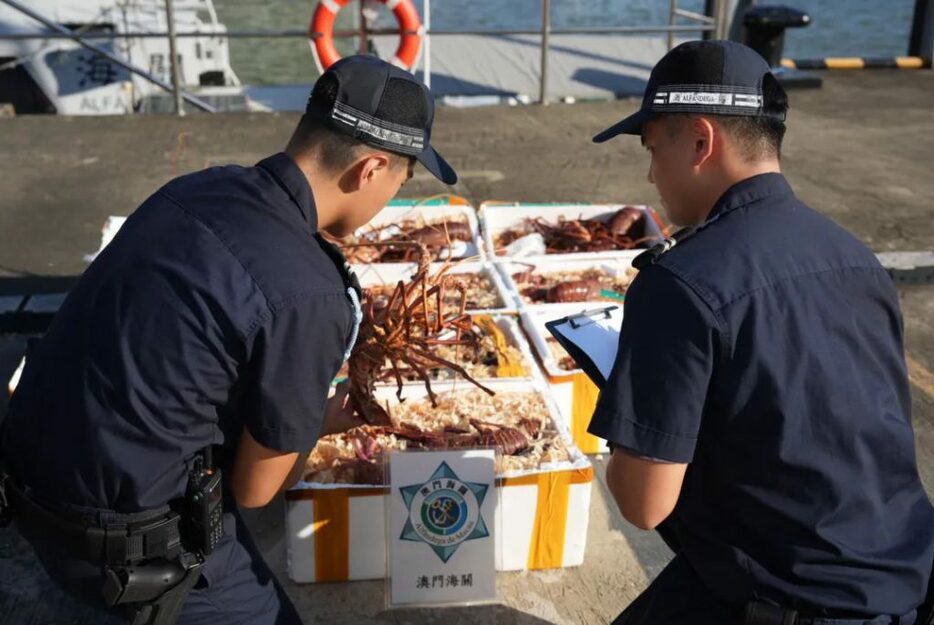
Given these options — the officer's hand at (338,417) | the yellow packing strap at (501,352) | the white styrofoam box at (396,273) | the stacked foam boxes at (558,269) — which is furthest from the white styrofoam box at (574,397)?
the officer's hand at (338,417)

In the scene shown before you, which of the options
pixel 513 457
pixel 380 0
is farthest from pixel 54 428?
pixel 380 0

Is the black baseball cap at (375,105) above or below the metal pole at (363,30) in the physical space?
above

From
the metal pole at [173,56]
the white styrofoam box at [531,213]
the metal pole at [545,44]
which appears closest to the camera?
the white styrofoam box at [531,213]

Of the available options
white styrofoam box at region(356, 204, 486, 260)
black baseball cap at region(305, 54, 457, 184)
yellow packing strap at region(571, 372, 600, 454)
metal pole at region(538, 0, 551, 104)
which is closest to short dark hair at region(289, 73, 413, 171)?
black baseball cap at region(305, 54, 457, 184)

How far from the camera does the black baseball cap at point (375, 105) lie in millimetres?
2416

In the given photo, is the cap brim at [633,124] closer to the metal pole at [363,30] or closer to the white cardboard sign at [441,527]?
the white cardboard sign at [441,527]

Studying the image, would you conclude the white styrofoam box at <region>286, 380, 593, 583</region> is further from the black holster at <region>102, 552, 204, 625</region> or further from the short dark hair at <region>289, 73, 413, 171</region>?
the short dark hair at <region>289, 73, 413, 171</region>

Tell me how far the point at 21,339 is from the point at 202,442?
11.4ft

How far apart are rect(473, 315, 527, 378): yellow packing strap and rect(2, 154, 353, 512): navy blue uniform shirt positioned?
195 cm

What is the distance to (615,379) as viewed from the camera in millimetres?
2150

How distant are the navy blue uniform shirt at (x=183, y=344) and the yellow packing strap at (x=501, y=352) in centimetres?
195

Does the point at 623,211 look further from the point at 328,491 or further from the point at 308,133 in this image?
the point at 308,133

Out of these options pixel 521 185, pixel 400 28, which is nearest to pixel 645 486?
pixel 521 185

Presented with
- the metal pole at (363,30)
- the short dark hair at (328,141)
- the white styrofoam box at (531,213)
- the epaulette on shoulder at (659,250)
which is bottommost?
the white styrofoam box at (531,213)
